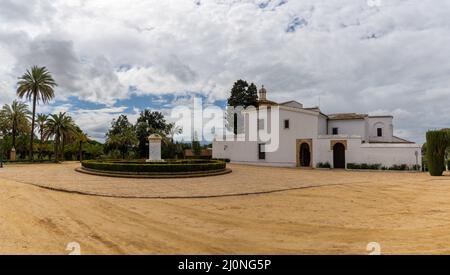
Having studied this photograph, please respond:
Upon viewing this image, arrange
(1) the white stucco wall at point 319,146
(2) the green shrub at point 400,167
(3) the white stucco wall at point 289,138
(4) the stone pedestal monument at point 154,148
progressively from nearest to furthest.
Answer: (4) the stone pedestal monument at point 154,148, (2) the green shrub at point 400,167, (1) the white stucco wall at point 319,146, (3) the white stucco wall at point 289,138

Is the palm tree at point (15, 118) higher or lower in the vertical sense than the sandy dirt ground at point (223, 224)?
higher

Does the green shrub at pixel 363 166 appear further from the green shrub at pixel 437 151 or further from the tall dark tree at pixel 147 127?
the tall dark tree at pixel 147 127

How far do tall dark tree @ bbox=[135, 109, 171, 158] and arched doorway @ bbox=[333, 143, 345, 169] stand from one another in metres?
28.6

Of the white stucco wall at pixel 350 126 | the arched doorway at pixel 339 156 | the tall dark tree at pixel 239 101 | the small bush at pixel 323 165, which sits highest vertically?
the tall dark tree at pixel 239 101

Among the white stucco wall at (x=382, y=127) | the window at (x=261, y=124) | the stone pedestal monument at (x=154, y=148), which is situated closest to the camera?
the stone pedestal monument at (x=154, y=148)

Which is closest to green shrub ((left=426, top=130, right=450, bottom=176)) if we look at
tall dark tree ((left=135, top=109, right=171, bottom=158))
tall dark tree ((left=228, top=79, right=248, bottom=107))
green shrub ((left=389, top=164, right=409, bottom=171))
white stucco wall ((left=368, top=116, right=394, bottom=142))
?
green shrub ((left=389, top=164, right=409, bottom=171))

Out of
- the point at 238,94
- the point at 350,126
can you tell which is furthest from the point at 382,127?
the point at 238,94

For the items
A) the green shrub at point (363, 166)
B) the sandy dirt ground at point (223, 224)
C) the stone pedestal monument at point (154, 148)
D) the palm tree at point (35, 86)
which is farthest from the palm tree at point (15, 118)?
the green shrub at point (363, 166)

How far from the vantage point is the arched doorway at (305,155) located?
3160 cm

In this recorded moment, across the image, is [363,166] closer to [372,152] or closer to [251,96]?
[372,152]

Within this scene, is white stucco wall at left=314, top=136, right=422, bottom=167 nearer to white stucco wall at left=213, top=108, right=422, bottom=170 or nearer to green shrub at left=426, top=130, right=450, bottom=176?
white stucco wall at left=213, top=108, right=422, bottom=170

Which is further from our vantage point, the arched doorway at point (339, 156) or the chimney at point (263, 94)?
the chimney at point (263, 94)
